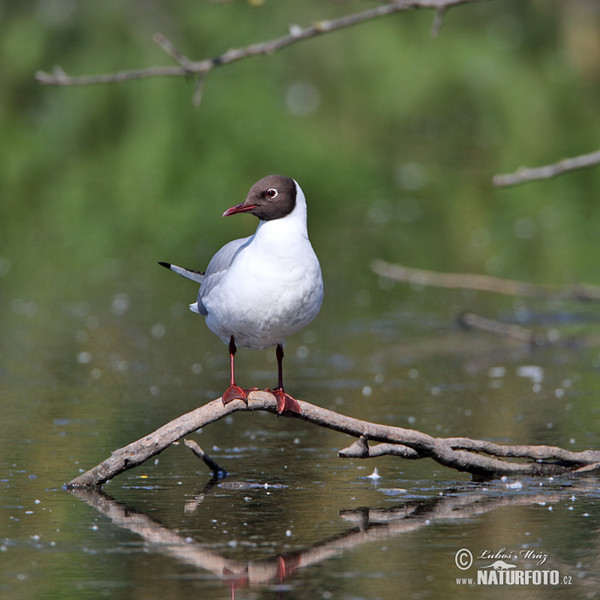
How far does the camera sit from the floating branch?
18.7 feet

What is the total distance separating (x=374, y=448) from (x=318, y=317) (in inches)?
205

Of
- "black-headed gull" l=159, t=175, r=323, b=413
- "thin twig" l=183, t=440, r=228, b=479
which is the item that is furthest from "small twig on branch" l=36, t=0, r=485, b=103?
"thin twig" l=183, t=440, r=228, b=479

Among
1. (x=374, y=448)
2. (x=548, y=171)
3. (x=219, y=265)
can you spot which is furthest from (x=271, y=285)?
(x=548, y=171)

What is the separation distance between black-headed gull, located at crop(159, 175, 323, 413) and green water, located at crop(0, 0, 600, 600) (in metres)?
0.78

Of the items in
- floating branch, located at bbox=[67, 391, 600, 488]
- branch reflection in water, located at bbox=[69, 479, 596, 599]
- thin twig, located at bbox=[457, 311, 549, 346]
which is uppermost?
thin twig, located at bbox=[457, 311, 549, 346]

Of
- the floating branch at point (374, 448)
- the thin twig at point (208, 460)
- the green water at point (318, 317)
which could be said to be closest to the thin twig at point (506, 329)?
the green water at point (318, 317)

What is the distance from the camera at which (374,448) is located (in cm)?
595

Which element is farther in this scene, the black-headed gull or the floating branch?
the floating branch

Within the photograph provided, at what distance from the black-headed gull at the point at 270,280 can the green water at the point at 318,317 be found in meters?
0.78

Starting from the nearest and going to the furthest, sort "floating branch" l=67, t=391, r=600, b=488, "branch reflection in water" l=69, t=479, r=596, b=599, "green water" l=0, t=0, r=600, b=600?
"branch reflection in water" l=69, t=479, r=596, b=599 < "green water" l=0, t=0, r=600, b=600 < "floating branch" l=67, t=391, r=600, b=488

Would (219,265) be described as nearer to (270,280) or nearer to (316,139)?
(270,280)

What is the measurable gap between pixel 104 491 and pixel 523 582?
6.96ft

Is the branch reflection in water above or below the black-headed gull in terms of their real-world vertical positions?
below

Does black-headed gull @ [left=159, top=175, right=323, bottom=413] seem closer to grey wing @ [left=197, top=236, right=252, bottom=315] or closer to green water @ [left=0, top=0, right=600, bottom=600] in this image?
grey wing @ [left=197, top=236, right=252, bottom=315]
